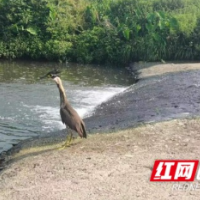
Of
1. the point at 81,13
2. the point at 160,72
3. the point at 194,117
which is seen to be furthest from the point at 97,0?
the point at 194,117

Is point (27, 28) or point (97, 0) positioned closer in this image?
point (27, 28)

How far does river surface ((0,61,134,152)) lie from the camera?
43.2 feet

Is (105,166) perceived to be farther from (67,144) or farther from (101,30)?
(101,30)

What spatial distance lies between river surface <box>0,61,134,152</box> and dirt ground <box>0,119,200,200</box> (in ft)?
8.09

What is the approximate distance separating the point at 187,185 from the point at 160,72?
47.7 feet

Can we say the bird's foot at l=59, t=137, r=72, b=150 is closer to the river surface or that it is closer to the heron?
the heron

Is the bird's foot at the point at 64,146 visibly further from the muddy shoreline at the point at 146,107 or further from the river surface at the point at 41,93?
the river surface at the point at 41,93

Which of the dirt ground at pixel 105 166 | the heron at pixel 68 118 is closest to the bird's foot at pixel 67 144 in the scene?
the heron at pixel 68 118

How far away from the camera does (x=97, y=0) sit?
33.0m

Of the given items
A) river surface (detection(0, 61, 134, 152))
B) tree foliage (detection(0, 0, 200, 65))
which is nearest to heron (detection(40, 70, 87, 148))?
river surface (detection(0, 61, 134, 152))

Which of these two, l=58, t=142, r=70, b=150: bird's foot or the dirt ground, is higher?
the dirt ground

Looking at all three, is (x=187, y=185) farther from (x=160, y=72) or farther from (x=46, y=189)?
(x=160, y=72)

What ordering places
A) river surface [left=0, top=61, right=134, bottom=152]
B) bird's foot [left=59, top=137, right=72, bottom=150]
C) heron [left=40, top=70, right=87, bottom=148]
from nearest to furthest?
1. heron [left=40, top=70, right=87, bottom=148]
2. bird's foot [left=59, top=137, right=72, bottom=150]
3. river surface [left=0, top=61, right=134, bottom=152]

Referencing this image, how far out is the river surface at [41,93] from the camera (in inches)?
519
